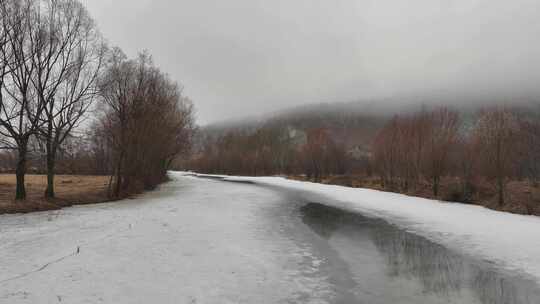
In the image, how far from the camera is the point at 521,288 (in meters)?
5.98

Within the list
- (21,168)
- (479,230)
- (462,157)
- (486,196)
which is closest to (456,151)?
(462,157)

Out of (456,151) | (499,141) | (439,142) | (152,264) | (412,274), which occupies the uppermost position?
(439,142)

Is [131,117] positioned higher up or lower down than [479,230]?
higher up

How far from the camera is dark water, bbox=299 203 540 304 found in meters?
5.55

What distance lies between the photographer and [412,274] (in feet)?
22.3

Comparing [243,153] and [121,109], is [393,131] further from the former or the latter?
[243,153]

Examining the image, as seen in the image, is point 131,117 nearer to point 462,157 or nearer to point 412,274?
point 412,274

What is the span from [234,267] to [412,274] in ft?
13.8

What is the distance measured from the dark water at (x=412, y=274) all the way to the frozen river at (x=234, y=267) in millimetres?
22

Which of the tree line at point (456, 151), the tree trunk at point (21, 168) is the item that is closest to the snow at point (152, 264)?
the tree trunk at point (21, 168)

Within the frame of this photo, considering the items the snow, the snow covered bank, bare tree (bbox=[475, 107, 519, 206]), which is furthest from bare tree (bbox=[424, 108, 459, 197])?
the snow

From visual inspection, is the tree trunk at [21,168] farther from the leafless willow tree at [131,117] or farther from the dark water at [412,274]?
the dark water at [412,274]

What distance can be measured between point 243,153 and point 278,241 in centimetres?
9967

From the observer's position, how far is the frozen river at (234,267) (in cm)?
536
